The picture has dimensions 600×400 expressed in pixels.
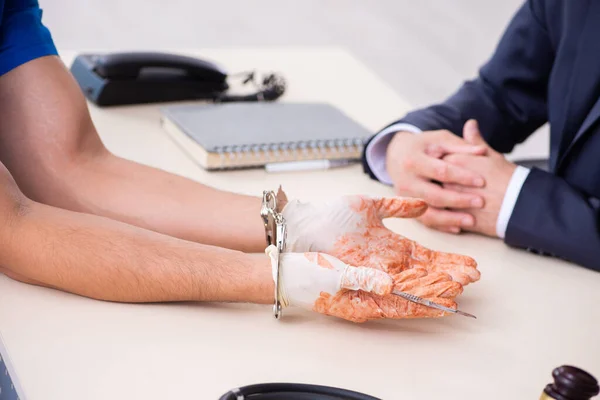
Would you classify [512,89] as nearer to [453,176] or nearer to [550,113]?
[550,113]

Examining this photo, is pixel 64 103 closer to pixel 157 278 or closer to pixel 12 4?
pixel 12 4

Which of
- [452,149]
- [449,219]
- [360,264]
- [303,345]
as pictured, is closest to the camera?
[303,345]

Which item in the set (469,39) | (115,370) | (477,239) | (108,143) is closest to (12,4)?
(108,143)

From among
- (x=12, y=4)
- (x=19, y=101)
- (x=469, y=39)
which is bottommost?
(x=469, y=39)

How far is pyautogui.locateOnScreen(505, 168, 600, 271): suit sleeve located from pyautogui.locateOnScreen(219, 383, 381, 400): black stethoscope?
532 mm

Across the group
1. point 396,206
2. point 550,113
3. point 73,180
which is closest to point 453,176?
point 396,206

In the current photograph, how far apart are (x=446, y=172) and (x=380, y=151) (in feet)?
0.61

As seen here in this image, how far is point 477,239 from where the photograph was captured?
4.20 ft

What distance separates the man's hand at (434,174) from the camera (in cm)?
128

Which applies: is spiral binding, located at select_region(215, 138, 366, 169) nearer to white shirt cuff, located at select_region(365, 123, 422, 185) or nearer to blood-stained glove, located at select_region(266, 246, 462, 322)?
white shirt cuff, located at select_region(365, 123, 422, 185)

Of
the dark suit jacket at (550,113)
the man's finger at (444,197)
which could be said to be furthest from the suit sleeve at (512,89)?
the man's finger at (444,197)

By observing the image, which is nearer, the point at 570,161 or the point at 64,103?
the point at 64,103

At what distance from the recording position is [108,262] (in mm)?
950

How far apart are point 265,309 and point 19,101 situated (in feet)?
1.64
